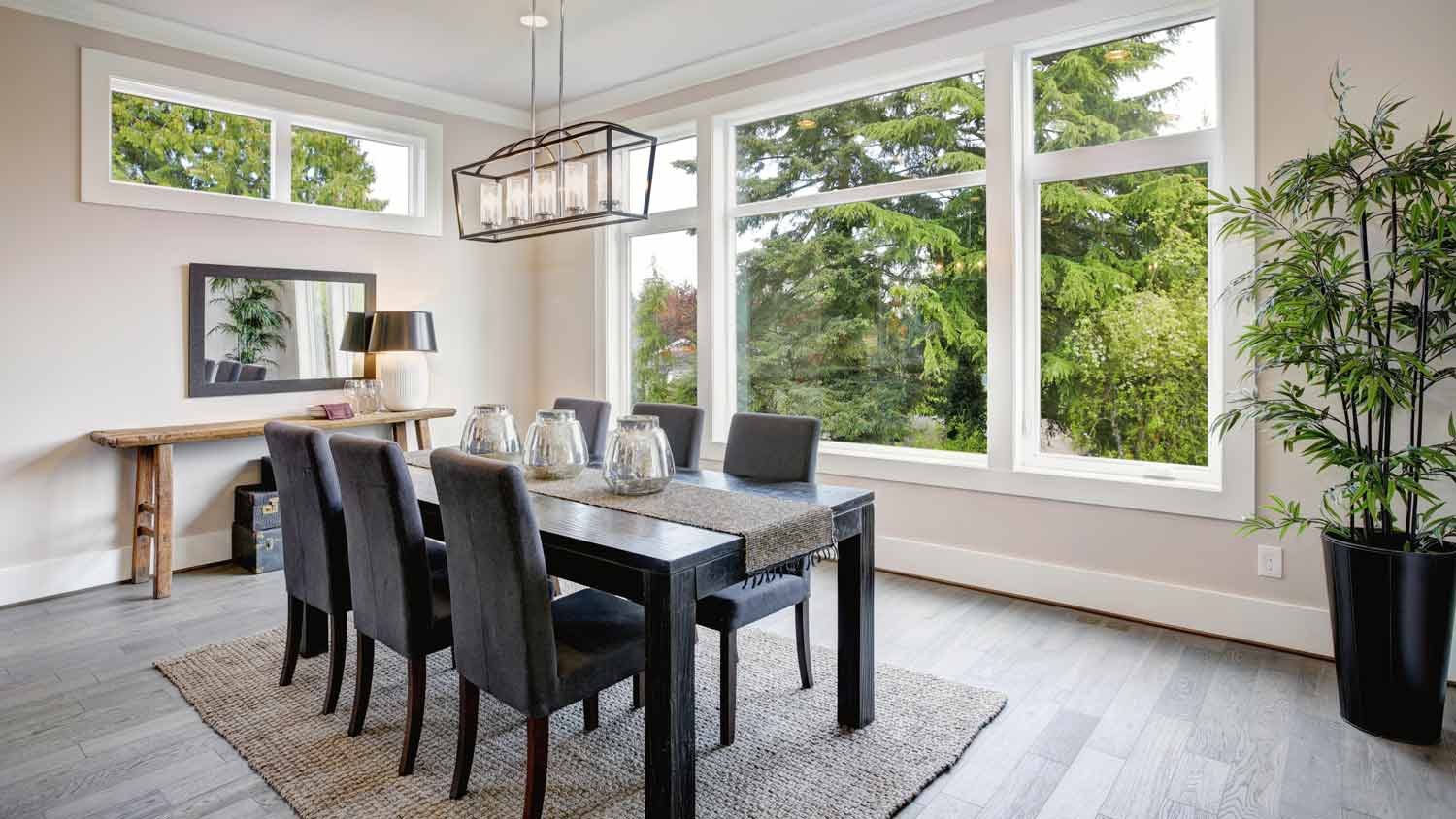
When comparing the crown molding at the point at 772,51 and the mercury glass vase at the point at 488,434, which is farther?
the crown molding at the point at 772,51

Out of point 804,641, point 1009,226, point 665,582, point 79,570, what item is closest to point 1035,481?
point 1009,226

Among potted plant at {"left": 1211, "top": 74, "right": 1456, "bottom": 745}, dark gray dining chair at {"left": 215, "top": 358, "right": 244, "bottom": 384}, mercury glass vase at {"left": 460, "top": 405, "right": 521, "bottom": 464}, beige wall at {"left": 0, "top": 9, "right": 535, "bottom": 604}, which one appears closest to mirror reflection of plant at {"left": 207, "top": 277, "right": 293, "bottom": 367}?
dark gray dining chair at {"left": 215, "top": 358, "right": 244, "bottom": 384}

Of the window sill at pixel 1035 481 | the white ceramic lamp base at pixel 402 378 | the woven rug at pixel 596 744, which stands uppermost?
the white ceramic lamp base at pixel 402 378

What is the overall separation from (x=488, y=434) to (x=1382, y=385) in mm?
2860

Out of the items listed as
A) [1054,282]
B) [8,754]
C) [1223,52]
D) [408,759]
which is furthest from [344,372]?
[1223,52]

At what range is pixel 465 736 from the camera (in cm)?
202

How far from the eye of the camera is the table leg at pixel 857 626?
240 centimetres

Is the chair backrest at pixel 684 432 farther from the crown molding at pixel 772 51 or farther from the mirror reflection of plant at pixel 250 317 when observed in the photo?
the mirror reflection of plant at pixel 250 317

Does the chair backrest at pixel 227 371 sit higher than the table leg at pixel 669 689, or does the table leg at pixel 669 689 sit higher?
the chair backrest at pixel 227 371

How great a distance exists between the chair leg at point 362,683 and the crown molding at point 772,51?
356 centimetres

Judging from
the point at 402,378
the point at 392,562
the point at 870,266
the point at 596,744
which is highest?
the point at 870,266

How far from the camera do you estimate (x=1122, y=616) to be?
3.36 m

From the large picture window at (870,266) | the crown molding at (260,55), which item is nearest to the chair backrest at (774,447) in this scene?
the large picture window at (870,266)

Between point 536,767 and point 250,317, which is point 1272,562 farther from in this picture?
point 250,317
